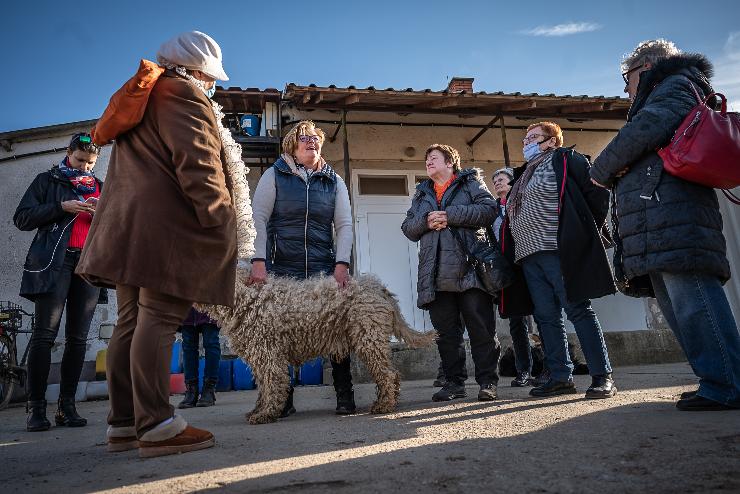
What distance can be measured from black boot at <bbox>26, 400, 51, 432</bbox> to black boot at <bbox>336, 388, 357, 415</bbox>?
2064 millimetres

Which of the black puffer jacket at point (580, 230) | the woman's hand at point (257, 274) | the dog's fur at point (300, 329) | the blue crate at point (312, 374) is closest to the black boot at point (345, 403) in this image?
the dog's fur at point (300, 329)

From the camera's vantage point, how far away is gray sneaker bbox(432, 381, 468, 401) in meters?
4.06

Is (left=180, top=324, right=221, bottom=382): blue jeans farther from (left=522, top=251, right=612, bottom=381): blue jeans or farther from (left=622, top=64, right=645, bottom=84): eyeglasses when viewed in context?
(left=622, top=64, right=645, bottom=84): eyeglasses

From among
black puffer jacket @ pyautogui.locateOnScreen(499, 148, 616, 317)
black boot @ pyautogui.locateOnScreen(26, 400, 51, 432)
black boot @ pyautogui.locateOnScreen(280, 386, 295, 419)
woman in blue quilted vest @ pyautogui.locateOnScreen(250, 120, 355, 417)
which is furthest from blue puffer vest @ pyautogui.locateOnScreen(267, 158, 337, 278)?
black boot @ pyautogui.locateOnScreen(26, 400, 51, 432)

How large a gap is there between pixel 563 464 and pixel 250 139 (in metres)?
8.28

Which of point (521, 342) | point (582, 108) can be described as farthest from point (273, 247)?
point (582, 108)

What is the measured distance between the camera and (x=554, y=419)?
273 centimetres

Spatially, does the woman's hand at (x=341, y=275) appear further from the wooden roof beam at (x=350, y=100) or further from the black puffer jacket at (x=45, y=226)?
the wooden roof beam at (x=350, y=100)

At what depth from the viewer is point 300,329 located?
3.62 m

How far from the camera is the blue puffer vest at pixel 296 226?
12.8 ft

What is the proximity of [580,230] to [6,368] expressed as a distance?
272 inches

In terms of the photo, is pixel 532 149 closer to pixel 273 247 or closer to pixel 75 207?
pixel 273 247

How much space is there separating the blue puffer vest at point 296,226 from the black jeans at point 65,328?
141 cm

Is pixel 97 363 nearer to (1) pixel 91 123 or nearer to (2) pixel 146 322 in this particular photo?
(1) pixel 91 123
